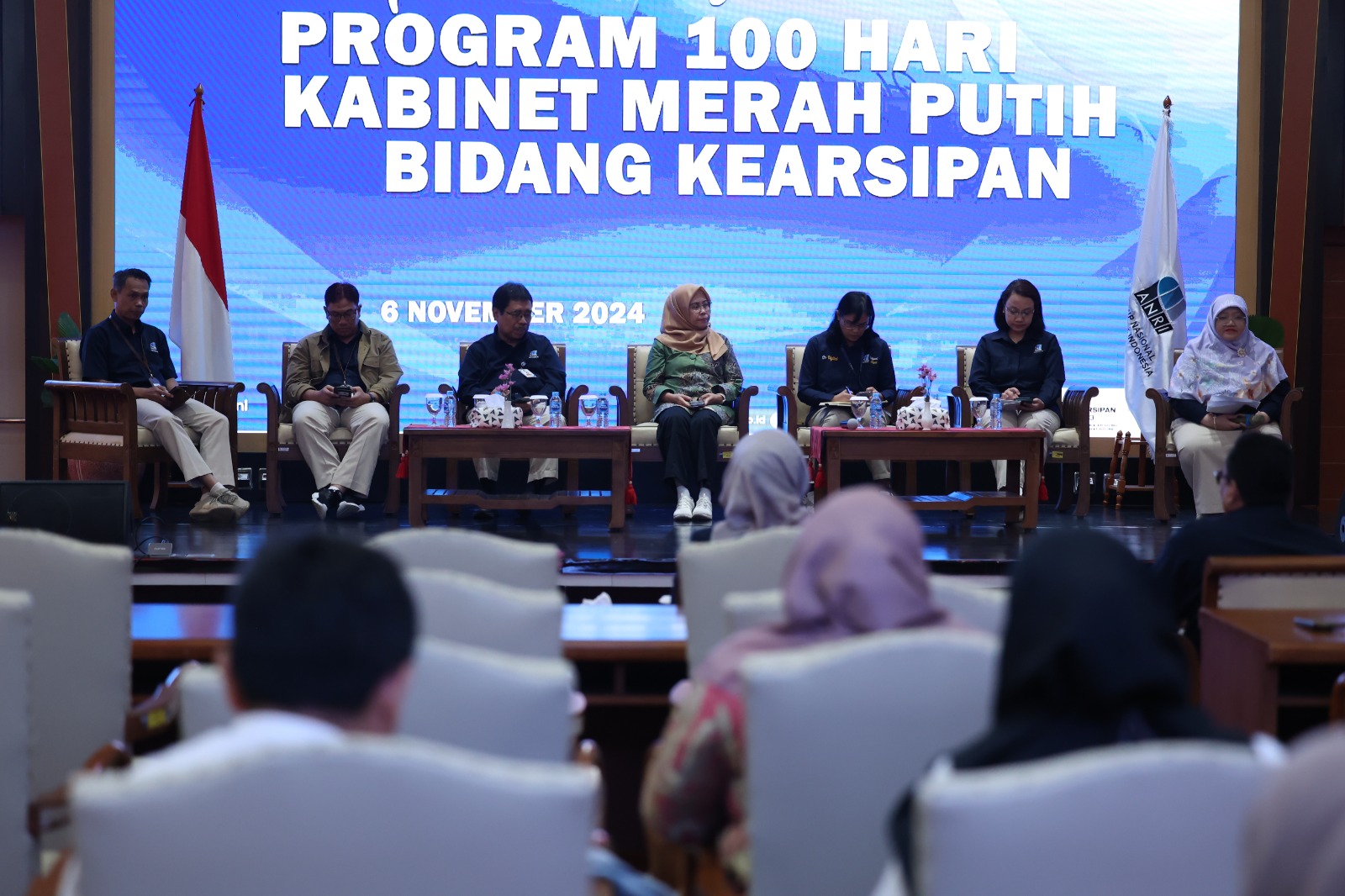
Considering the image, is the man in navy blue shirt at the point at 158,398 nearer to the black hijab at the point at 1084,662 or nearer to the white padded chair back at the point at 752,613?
the white padded chair back at the point at 752,613

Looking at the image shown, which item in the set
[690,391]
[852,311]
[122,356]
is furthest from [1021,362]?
[122,356]

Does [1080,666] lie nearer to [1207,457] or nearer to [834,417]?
[834,417]

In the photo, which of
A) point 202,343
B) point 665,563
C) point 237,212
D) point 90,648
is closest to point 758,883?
point 90,648

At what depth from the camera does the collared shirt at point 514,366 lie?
577 cm

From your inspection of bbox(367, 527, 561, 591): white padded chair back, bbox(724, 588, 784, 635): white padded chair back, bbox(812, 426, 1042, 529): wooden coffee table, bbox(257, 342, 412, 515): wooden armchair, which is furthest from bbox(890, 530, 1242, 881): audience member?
bbox(257, 342, 412, 515): wooden armchair

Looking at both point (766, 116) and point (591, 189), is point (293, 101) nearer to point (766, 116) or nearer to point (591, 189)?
point (591, 189)

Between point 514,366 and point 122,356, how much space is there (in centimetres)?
168

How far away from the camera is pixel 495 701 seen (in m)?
1.19

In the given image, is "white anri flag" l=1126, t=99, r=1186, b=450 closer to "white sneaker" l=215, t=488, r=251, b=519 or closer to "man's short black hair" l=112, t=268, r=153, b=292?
"white sneaker" l=215, t=488, r=251, b=519

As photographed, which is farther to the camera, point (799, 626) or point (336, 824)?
point (799, 626)

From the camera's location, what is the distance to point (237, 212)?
21.8 feet

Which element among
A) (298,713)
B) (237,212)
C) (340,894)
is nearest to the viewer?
(340,894)

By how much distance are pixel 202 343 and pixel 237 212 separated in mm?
820

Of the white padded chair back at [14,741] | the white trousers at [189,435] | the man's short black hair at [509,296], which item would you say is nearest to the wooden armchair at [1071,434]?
the man's short black hair at [509,296]
